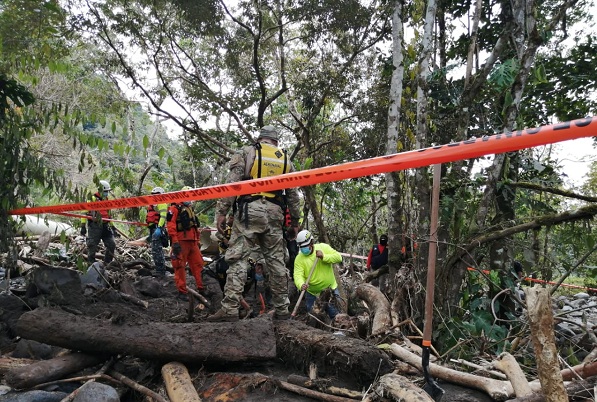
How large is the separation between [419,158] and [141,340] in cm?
256

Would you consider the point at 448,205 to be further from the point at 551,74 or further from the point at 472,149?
the point at 551,74

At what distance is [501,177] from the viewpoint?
5.24m

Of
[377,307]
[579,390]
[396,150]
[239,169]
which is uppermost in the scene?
[396,150]

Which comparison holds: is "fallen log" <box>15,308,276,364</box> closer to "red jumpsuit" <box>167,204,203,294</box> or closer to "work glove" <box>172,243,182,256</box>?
"work glove" <box>172,243,182,256</box>

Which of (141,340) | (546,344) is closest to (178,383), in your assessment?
(141,340)

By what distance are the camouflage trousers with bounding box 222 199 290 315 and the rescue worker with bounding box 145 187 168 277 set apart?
3.79 metres

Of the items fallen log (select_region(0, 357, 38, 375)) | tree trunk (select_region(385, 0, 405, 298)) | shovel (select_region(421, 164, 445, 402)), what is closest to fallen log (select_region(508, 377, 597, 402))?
shovel (select_region(421, 164, 445, 402))

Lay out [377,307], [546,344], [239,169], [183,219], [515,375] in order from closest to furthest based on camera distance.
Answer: [546,344]
[515,375]
[239,169]
[377,307]
[183,219]

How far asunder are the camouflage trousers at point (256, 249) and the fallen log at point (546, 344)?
3.20 metres

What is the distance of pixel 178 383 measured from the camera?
10.5 ft

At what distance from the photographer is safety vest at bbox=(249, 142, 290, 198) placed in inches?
193

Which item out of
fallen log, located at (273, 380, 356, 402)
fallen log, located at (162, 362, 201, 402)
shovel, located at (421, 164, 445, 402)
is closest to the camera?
shovel, located at (421, 164, 445, 402)

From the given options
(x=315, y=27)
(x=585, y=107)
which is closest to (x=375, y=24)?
(x=315, y=27)

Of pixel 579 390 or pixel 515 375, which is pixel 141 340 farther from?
pixel 579 390
